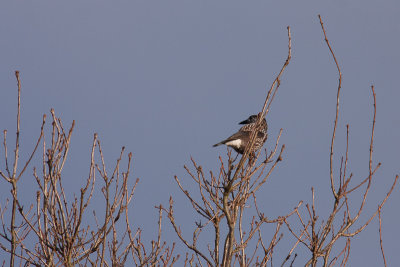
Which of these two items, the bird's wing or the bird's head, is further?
the bird's head

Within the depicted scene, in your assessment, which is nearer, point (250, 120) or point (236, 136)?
point (236, 136)

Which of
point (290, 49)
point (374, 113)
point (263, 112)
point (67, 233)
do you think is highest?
point (290, 49)

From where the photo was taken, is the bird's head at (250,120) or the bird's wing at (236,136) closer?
the bird's wing at (236,136)

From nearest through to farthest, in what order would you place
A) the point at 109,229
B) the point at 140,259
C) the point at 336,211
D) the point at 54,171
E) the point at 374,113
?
1. the point at 374,113
2. the point at 336,211
3. the point at 54,171
4. the point at 109,229
5. the point at 140,259

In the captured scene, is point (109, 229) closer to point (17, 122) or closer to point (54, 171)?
point (54, 171)

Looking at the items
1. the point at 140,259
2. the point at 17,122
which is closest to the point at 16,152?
the point at 17,122

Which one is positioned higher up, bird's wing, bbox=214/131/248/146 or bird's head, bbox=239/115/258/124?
bird's head, bbox=239/115/258/124

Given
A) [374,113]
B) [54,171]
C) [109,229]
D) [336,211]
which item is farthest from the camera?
[109,229]

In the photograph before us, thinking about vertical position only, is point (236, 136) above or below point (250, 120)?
below

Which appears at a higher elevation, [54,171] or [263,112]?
[263,112]

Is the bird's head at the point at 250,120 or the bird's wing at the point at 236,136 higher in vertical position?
the bird's head at the point at 250,120

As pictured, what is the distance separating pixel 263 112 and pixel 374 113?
955 mm

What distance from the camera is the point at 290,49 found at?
178 inches

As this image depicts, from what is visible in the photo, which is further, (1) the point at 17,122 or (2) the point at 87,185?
(2) the point at 87,185
